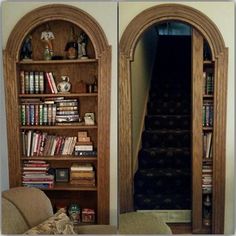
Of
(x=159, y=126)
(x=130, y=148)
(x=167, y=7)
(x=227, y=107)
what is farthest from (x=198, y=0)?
(x=130, y=148)

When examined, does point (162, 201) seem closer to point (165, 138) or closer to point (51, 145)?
point (165, 138)

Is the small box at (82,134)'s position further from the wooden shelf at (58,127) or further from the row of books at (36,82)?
the row of books at (36,82)

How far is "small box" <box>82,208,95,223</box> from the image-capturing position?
186 cm

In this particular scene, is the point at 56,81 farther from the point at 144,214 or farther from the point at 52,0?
the point at 144,214

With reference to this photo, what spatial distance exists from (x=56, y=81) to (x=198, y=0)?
0.85m

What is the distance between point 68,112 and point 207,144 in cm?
75

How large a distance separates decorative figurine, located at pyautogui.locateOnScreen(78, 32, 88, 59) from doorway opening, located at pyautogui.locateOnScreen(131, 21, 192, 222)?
265 mm

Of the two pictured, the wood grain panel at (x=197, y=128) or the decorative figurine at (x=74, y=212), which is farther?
the decorative figurine at (x=74, y=212)

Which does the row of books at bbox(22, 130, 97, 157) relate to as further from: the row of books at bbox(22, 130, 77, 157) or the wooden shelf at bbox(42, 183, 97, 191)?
the wooden shelf at bbox(42, 183, 97, 191)

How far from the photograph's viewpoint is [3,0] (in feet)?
5.97

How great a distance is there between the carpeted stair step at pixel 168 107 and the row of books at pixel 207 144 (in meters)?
0.15

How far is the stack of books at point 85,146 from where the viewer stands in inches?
71.0

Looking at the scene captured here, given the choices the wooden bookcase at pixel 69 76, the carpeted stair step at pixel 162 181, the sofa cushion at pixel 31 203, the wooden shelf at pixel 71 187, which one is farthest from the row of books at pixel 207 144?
the sofa cushion at pixel 31 203

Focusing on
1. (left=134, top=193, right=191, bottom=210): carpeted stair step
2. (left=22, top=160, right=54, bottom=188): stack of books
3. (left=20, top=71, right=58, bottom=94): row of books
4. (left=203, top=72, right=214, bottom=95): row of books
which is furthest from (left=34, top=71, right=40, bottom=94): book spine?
(left=203, top=72, right=214, bottom=95): row of books
